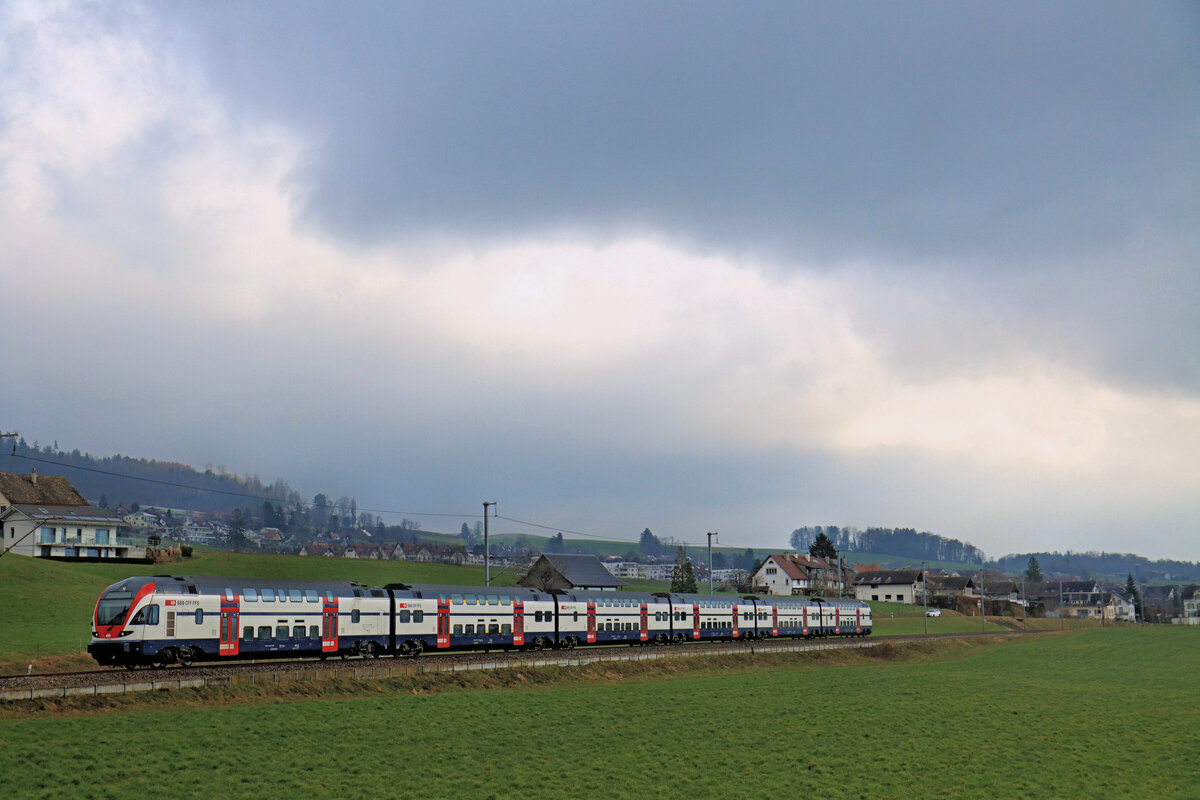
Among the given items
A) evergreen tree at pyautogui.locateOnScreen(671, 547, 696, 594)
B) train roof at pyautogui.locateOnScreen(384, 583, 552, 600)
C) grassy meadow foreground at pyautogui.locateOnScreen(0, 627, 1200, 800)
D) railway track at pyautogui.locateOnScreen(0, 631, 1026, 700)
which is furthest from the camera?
evergreen tree at pyautogui.locateOnScreen(671, 547, 696, 594)

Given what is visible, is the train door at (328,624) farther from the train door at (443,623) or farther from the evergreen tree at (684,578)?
the evergreen tree at (684,578)

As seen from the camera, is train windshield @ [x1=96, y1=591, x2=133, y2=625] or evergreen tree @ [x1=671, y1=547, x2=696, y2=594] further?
evergreen tree @ [x1=671, y1=547, x2=696, y2=594]

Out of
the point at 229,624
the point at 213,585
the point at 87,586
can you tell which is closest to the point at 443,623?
the point at 229,624

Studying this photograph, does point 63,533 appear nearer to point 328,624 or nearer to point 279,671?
point 328,624

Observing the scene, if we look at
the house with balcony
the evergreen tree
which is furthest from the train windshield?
the evergreen tree

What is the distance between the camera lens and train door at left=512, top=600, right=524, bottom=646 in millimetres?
67375

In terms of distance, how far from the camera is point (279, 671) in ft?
147

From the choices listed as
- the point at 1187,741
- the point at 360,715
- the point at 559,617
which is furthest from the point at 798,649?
the point at 360,715

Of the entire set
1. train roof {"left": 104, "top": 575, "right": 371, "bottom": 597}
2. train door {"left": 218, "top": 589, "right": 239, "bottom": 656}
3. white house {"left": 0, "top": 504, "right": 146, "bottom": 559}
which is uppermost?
white house {"left": 0, "top": 504, "right": 146, "bottom": 559}

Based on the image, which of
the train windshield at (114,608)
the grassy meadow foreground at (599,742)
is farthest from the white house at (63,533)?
the grassy meadow foreground at (599,742)

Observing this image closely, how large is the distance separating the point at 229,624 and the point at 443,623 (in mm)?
15725

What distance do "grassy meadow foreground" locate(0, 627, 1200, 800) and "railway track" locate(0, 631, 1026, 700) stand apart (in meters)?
0.83

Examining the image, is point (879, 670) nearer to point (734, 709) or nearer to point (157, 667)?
point (734, 709)

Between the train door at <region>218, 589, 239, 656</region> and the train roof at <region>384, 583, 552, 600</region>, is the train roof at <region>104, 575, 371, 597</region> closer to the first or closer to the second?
the train door at <region>218, 589, 239, 656</region>
